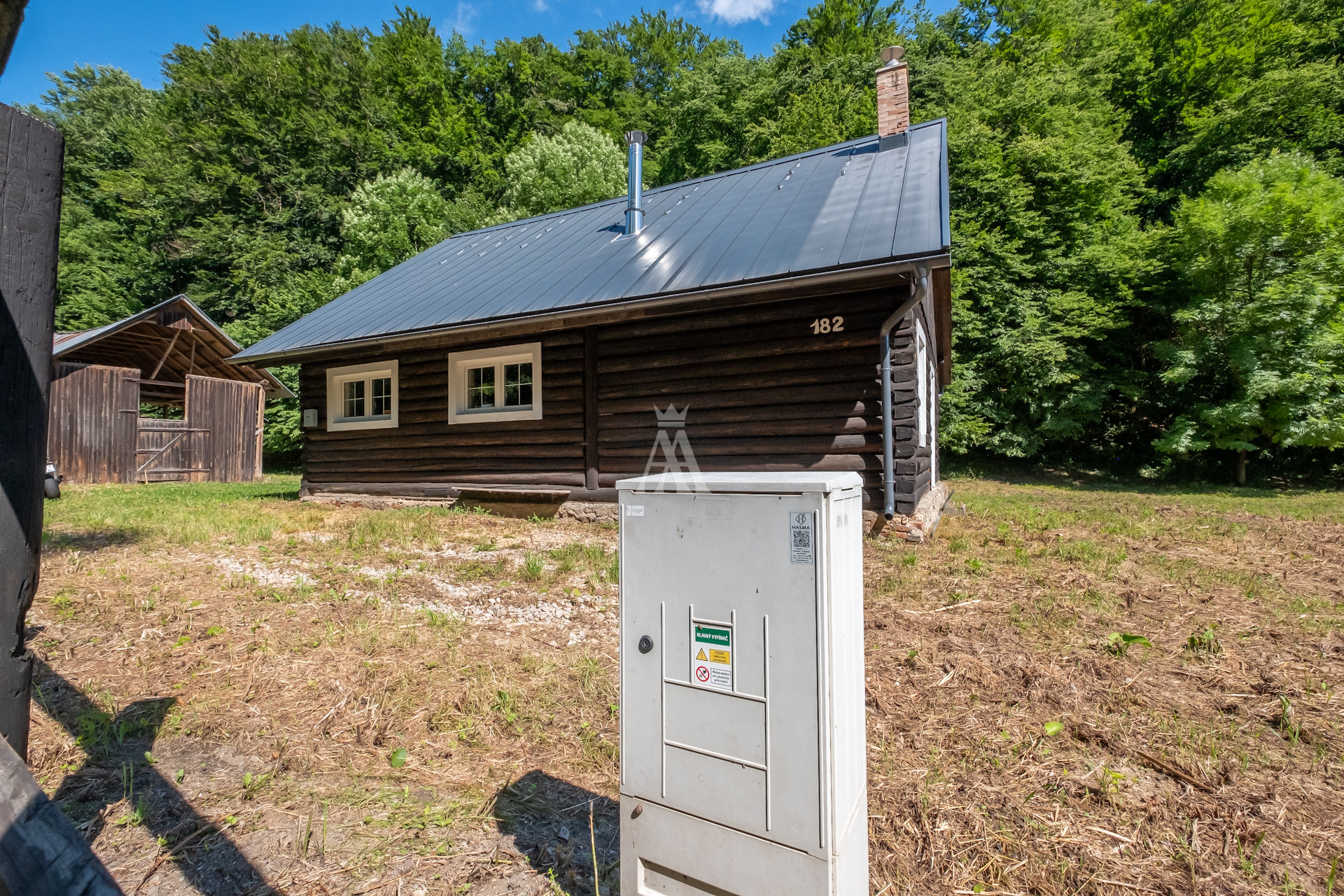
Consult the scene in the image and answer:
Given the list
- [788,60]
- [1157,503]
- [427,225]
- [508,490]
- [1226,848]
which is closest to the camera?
[1226,848]

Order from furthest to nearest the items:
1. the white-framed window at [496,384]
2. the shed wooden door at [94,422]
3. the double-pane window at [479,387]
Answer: the shed wooden door at [94,422]
the double-pane window at [479,387]
the white-framed window at [496,384]

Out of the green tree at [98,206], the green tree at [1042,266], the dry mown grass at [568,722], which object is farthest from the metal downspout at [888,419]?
the green tree at [98,206]

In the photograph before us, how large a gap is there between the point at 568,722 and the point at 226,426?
1985cm

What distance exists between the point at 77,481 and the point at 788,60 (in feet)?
93.6

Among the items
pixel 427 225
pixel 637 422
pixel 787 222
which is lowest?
pixel 637 422

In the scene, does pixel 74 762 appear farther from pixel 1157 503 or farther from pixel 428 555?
pixel 1157 503

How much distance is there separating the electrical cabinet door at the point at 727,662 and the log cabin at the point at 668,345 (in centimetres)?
517

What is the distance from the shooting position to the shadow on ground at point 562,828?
219 centimetres

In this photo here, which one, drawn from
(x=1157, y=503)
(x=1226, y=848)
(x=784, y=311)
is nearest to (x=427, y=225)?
(x=784, y=311)

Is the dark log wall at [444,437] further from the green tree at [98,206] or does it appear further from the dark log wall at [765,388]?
the green tree at [98,206]

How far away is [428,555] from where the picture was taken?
671 cm

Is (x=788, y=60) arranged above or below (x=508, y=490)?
above

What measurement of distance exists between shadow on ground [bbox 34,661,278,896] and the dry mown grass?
1 centimetres

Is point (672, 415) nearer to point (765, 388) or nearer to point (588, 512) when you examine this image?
point (765, 388)
